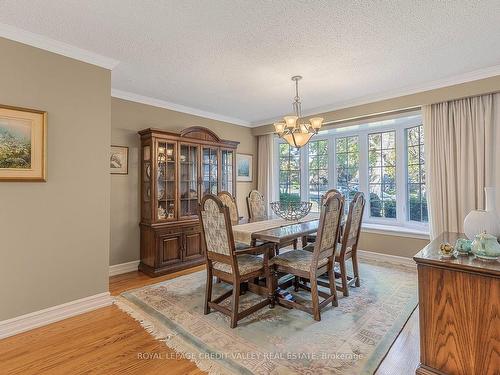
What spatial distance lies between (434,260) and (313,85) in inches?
103

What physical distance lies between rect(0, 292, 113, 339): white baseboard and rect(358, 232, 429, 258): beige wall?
371cm

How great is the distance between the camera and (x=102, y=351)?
76.0 inches

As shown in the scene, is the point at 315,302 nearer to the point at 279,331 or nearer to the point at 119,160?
the point at 279,331

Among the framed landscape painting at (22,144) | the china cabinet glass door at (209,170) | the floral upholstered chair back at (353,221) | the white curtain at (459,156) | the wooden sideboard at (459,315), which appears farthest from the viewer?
the china cabinet glass door at (209,170)

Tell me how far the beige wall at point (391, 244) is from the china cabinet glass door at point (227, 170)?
2.45 metres

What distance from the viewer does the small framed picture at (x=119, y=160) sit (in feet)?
11.7

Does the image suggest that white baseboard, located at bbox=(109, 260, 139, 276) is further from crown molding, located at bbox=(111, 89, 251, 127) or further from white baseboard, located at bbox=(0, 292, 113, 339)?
crown molding, located at bbox=(111, 89, 251, 127)

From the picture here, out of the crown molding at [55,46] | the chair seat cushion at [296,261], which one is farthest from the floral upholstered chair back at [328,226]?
the crown molding at [55,46]

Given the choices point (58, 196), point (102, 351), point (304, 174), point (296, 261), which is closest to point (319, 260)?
point (296, 261)

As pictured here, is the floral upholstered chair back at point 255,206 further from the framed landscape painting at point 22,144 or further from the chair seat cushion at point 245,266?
the framed landscape painting at point 22,144

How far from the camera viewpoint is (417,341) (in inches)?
78.8

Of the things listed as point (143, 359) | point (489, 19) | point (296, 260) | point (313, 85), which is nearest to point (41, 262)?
point (143, 359)

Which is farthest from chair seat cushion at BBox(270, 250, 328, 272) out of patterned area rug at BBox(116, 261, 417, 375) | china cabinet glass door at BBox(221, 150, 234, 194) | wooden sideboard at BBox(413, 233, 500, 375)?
china cabinet glass door at BBox(221, 150, 234, 194)

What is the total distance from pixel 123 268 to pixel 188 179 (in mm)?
1575
